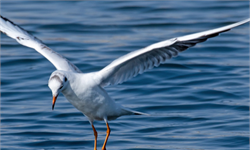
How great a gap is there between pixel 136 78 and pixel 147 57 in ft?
15.1

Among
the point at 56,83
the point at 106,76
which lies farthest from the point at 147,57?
the point at 56,83

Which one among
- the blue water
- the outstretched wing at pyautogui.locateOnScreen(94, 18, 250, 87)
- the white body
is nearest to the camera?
the outstretched wing at pyautogui.locateOnScreen(94, 18, 250, 87)

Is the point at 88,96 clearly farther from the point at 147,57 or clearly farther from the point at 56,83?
the point at 147,57

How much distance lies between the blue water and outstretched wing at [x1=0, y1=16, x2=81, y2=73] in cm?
125

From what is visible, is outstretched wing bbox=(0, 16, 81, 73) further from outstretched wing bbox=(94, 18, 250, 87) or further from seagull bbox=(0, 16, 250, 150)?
outstretched wing bbox=(94, 18, 250, 87)

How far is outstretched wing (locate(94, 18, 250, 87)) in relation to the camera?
663cm

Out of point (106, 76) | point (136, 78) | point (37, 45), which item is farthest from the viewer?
point (136, 78)

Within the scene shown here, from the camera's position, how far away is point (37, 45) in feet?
27.4

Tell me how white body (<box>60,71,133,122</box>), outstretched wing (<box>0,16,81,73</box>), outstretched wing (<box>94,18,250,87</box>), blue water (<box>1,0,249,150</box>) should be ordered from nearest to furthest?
outstretched wing (<box>94,18,250,87</box>) → white body (<box>60,71,133,122</box>) → outstretched wing (<box>0,16,81,73</box>) → blue water (<box>1,0,249,150</box>)

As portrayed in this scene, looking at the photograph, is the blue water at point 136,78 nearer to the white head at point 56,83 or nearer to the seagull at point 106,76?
the seagull at point 106,76

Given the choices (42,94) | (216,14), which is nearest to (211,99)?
(42,94)

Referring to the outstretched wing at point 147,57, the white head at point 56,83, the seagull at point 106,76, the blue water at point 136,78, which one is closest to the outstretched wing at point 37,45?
the seagull at point 106,76

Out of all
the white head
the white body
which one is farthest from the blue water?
the white head

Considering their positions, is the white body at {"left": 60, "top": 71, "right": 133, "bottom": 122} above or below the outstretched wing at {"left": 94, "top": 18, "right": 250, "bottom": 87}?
below
